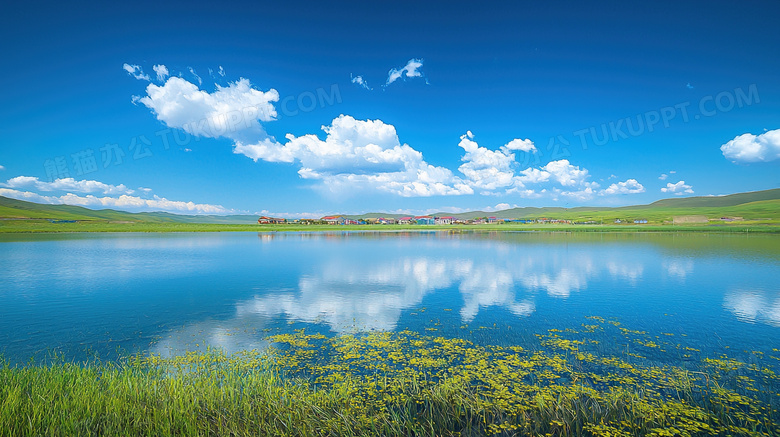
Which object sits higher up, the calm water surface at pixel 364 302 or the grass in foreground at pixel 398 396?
the grass in foreground at pixel 398 396

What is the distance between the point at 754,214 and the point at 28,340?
202917 millimetres

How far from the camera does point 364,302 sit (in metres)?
17.2

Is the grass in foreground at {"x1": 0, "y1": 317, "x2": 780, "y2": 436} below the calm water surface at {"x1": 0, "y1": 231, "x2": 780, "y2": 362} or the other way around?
the other way around

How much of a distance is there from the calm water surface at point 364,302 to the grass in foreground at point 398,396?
7.44ft

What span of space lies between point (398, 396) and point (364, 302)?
9.87 m

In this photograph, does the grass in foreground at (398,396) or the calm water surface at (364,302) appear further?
the calm water surface at (364,302)

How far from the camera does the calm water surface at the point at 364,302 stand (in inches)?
470

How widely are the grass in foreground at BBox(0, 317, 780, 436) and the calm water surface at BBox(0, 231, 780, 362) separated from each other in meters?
2.27

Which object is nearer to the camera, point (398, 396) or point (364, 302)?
point (398, 396)

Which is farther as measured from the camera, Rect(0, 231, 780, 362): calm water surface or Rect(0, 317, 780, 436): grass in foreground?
Rect(0, 231, 780, 362): calm water surface

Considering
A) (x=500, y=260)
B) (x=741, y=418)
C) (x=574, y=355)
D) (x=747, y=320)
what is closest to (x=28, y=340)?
(x=574, y=355)

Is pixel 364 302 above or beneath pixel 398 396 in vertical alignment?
beneath

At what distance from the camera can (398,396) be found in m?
7.45

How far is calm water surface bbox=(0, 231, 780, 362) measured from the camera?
11945 mm
